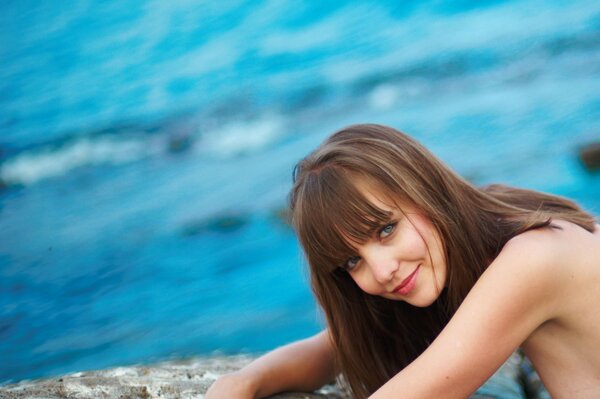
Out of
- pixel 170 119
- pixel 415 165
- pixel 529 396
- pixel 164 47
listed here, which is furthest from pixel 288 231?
pixel 415 165

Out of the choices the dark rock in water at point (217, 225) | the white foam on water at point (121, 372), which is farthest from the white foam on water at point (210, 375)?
the dark rock in water at point (217, 225)

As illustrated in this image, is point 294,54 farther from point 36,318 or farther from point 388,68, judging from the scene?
point 36,318

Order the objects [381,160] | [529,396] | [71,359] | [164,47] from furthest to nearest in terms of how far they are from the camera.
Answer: [164,47] → [71,359] → [529,396] → [381,160]

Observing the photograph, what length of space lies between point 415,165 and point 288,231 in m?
2.56

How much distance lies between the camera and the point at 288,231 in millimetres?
4605

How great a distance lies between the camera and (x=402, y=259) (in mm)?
1958

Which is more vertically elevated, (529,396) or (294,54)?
(294,54)

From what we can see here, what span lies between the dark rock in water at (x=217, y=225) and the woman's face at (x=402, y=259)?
8.11 ft

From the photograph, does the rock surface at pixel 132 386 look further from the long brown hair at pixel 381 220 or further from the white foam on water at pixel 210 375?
the long brown hair at pixel 381 220

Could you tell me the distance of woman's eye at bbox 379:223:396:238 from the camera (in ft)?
6.48

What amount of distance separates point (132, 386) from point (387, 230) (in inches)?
34.1

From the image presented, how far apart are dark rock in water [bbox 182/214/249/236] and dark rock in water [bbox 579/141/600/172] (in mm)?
1984

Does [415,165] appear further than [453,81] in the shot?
No

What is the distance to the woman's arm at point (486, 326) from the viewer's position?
1843 mm
